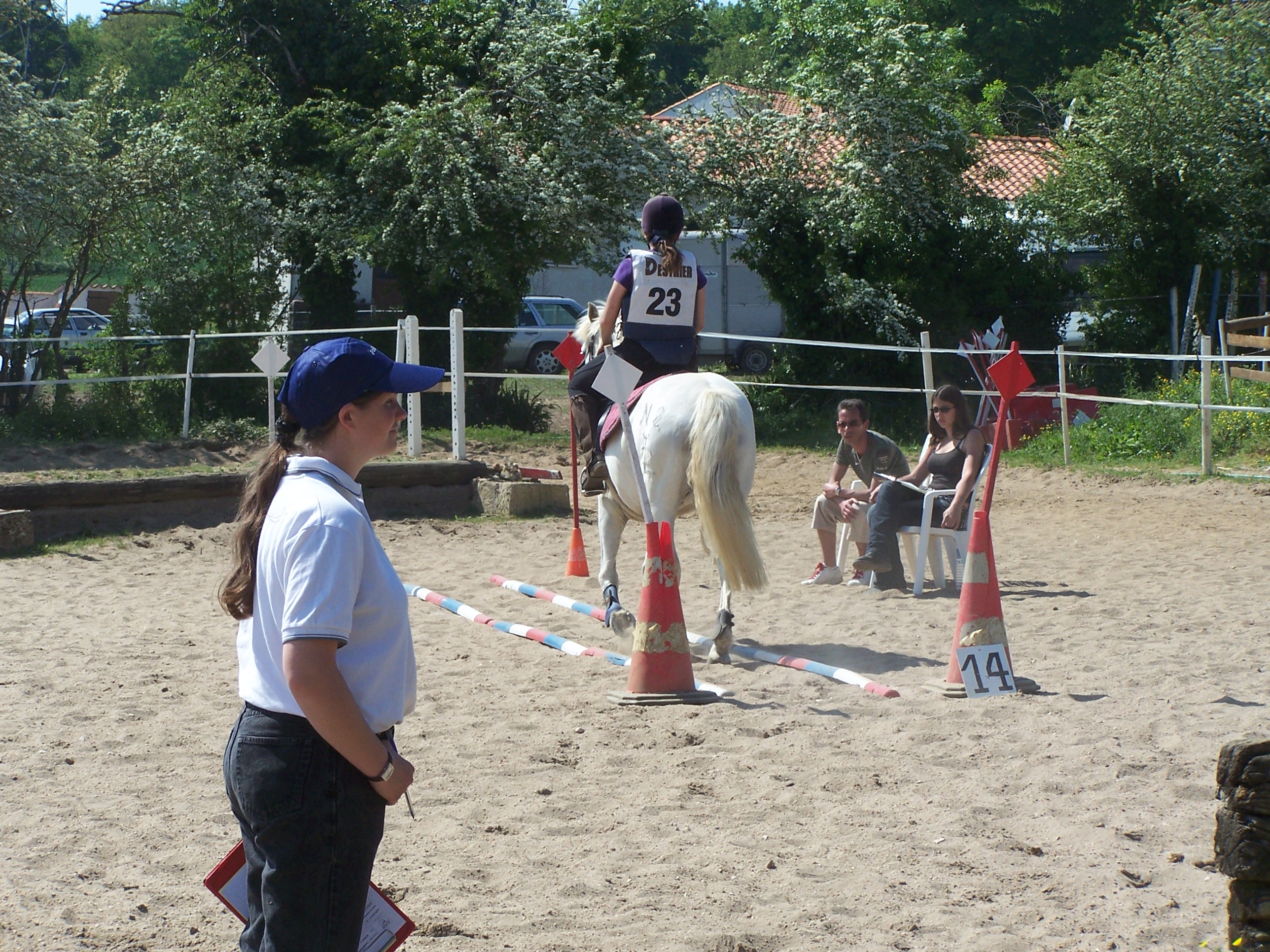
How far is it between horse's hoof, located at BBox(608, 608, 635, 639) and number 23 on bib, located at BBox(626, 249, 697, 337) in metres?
1.50

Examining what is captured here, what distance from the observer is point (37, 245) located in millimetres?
14305

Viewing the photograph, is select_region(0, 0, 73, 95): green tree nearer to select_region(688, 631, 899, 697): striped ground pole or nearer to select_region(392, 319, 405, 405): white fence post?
select_region(392, 319, 405, 405): white fence post

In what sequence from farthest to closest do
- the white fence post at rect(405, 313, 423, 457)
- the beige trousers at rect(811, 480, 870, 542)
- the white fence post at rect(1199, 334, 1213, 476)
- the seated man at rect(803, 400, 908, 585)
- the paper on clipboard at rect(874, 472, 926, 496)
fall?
the white fence post at rect(1199, 334, 1213, 476) → the white fence post at rect(405, 313, 423, 457) → the beige trousers at rect(811, 480, 870, 542) → the seated man at rect(803, 400, 908, 585) → the paper on clipboard at rect(874, 472, 926, 496)

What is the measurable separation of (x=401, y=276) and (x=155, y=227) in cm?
314

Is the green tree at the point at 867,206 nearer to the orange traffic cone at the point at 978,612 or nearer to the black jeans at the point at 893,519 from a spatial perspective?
the black jeans at the point at 893,519

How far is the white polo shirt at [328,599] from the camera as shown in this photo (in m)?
1.95

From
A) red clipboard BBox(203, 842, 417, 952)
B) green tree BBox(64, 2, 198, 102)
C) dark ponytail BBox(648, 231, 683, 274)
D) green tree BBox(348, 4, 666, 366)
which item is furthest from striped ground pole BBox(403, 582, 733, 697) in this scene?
green tree BBox(64, 2, 198, 102)

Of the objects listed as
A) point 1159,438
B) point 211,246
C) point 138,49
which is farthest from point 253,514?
point 138,49

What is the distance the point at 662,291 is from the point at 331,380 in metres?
4.23

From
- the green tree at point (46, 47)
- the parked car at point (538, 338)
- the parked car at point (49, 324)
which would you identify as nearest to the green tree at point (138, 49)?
the green tree at point (46, 47)

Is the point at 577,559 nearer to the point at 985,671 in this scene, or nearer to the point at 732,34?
the point at 985,671

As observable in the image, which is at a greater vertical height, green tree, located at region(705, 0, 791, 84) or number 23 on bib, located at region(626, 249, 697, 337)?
green tree, located at region(705, 0, 791, 84)

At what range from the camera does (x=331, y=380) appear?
214cm

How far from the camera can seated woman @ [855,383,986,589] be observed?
7.54m
